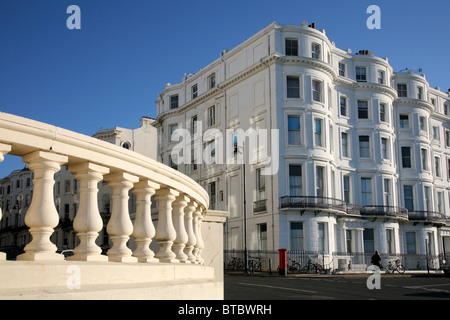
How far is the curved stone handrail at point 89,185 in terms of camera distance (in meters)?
3.62

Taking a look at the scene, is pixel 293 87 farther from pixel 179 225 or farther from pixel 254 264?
pixel 179 225

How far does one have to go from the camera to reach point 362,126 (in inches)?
1628

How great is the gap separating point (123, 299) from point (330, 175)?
110 feet

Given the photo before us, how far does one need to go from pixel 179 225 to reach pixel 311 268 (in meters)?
28.2

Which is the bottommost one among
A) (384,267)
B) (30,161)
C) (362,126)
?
(384,267)

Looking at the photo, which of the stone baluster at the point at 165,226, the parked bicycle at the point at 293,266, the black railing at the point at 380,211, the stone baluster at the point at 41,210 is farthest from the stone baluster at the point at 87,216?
the black railing at the point at 380,211

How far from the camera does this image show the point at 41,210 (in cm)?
368

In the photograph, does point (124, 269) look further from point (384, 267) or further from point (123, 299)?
point (384, 267)

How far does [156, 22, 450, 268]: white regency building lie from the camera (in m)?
35.4

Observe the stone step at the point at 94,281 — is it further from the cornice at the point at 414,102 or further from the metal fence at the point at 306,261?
the cornice at the point at 414,102

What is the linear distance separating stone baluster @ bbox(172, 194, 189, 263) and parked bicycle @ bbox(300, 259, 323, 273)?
1087 inches

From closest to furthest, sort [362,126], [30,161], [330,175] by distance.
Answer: [30,161]
[330,175]
[362,126]

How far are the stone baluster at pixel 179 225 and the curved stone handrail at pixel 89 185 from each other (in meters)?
0.32
